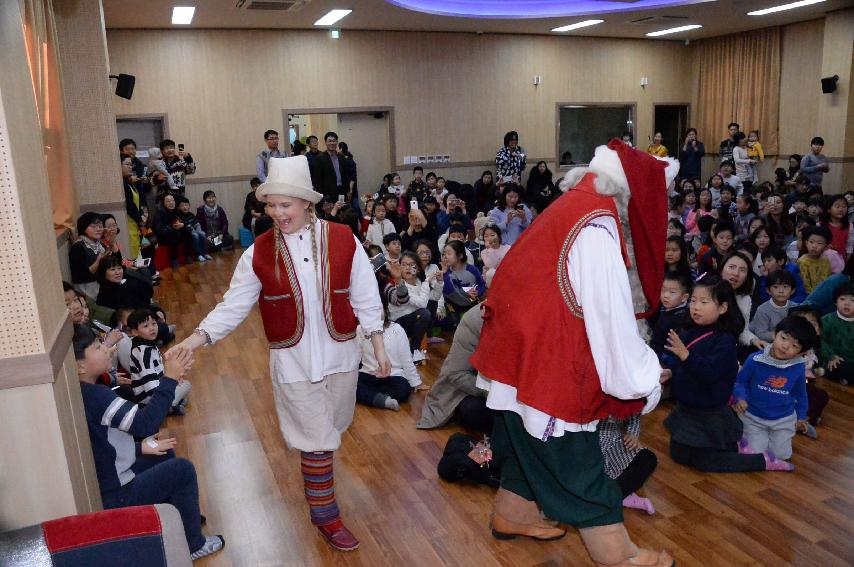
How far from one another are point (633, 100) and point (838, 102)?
3.47m

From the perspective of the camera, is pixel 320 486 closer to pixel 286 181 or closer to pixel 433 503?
pixel 433 503

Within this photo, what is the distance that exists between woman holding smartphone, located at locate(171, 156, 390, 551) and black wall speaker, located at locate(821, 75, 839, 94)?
10.3 metres

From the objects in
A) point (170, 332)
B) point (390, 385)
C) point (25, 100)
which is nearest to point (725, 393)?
point (390, 385)

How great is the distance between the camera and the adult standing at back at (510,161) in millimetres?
11297

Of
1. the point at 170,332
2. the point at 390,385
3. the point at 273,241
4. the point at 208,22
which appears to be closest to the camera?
the point at 273,241

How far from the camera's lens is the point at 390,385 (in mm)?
4199

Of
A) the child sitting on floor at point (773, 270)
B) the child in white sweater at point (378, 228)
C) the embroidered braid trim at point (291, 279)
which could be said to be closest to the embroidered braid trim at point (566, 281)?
the embroidered braid trim at point (291, 279)

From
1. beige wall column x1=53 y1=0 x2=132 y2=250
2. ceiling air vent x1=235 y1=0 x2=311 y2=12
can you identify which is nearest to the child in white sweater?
beige wall column x1=53 y1=0 x2=132 y2=250

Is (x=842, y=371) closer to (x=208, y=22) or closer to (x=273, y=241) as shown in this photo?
(x=273, y=241)

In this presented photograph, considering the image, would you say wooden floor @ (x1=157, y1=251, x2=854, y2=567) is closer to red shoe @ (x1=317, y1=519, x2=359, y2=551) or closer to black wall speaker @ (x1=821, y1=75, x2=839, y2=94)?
red shoe @ (x1=317, y1=519, x2=359, y2=551)

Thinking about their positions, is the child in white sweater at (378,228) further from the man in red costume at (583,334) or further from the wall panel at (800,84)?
the wall panel at (800,84)

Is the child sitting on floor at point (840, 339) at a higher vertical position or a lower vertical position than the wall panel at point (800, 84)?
lower

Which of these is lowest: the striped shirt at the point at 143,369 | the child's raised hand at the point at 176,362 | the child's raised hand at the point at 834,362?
the child's raised hand at the point at 834,362

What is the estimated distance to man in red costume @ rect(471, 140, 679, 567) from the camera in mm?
2088
